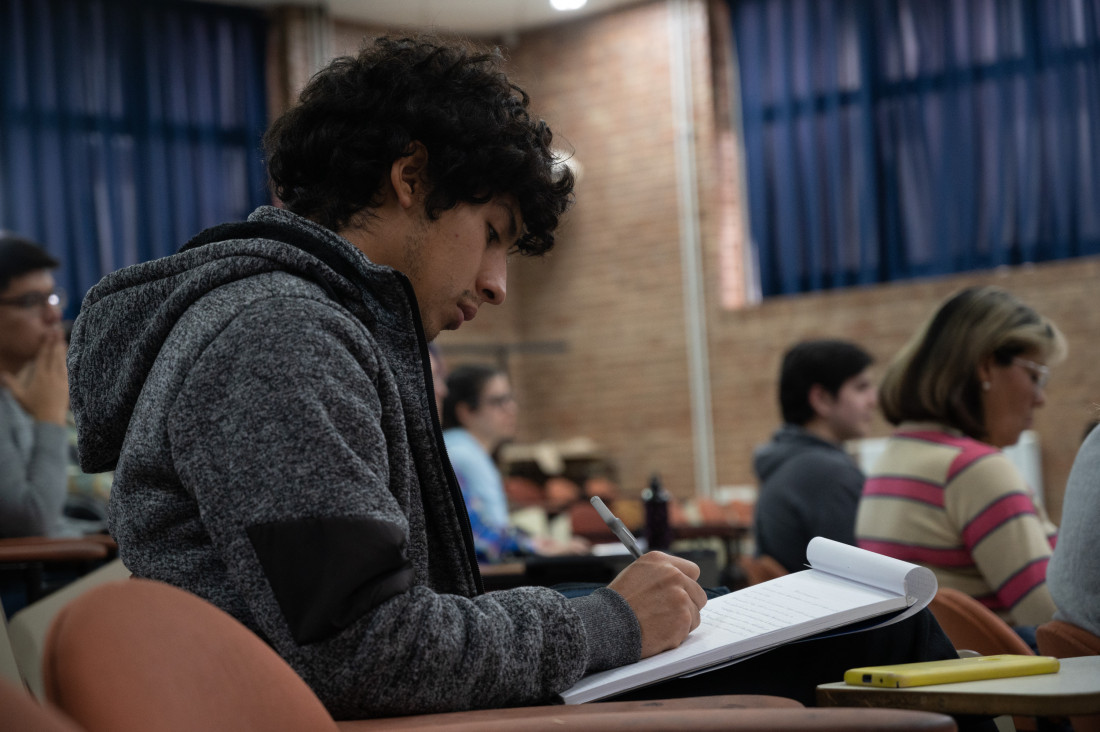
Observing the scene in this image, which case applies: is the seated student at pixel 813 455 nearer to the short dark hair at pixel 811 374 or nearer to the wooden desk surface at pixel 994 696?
the short dark hair at pixel 811 374

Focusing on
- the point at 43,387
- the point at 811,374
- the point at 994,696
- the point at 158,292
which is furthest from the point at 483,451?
the point at 994,696

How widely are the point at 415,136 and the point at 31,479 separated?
193 centimetres

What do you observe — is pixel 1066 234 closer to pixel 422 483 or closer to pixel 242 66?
pixel 242 66

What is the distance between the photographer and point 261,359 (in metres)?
1.01

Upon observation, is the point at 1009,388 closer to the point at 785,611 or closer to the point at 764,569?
the point at 764,569

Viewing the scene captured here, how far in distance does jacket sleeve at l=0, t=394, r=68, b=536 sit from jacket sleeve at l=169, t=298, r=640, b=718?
6.43 feet

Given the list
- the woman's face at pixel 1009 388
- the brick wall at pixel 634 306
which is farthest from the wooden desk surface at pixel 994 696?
the brick wall at pixel 634 306

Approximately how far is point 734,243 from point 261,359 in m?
8.18

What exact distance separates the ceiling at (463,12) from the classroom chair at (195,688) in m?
8.62

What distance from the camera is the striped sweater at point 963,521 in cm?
216

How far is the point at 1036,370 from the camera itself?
8.24ft

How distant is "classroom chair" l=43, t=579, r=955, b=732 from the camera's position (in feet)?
2.42

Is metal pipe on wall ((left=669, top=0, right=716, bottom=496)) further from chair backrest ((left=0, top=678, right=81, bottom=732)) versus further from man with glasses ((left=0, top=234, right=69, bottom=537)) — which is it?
chair backrest ((left=0, top=678, right=81, bottom=732))

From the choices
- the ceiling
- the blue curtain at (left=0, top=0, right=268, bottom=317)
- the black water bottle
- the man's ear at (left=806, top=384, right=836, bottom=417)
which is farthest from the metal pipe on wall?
the black water bottle
